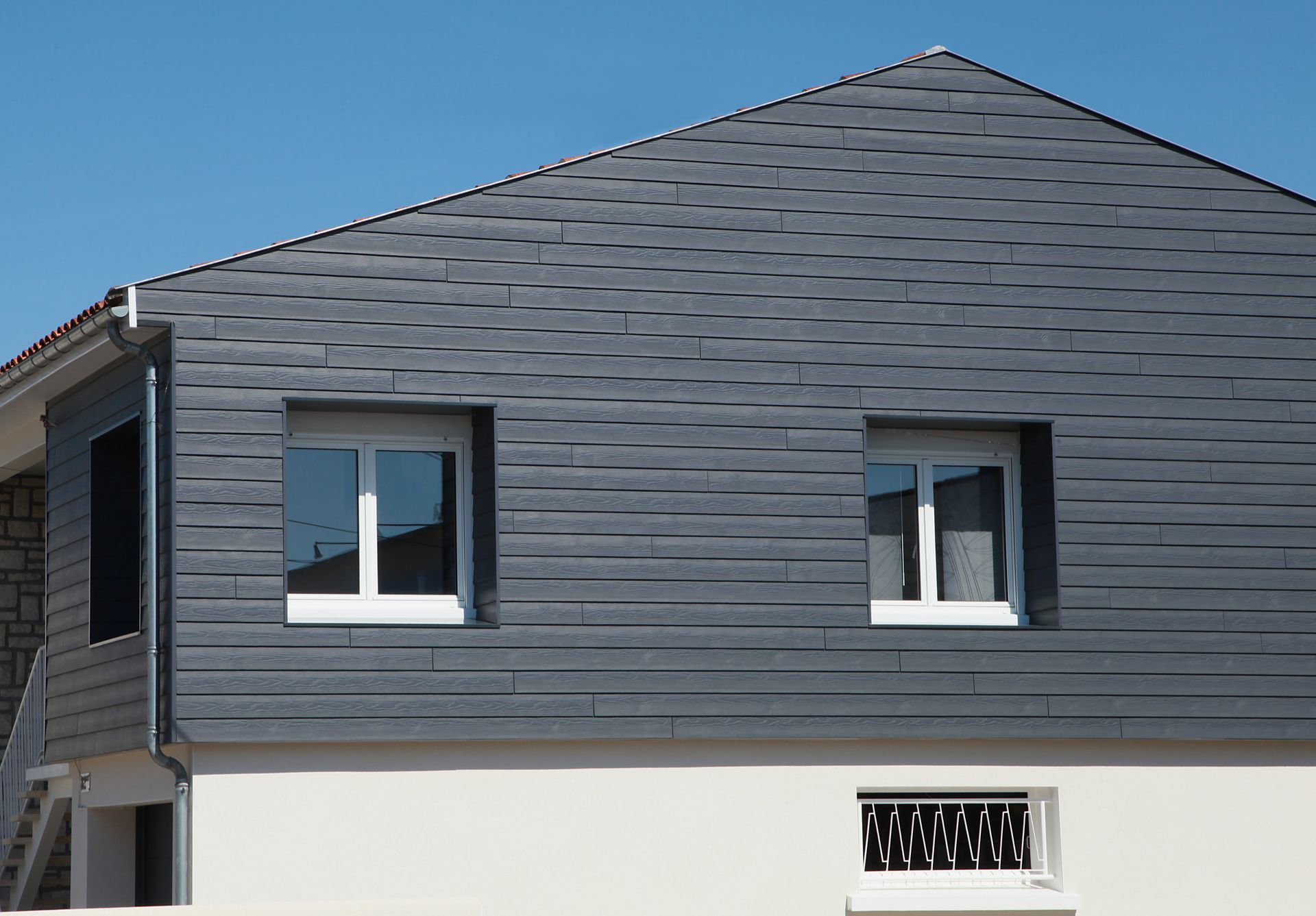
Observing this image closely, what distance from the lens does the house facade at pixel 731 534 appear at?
10.6 metres

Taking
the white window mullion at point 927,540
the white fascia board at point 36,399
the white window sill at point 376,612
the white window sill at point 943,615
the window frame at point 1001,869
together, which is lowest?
the window frame at point 1001,869

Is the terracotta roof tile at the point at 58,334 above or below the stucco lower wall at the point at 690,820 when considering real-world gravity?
above

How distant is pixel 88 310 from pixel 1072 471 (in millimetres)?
6972

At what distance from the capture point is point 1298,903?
39.4ft

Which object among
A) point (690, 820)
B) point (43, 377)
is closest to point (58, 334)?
point (43, 377)

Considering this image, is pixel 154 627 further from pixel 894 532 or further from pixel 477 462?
pixel 894 532

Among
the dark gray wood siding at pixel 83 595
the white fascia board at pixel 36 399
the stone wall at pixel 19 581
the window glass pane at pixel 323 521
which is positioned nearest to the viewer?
the dark gray wood siding at pixel 83 595

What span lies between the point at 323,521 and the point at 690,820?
3.18 m

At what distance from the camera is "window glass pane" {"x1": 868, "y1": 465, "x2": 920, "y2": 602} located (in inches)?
477

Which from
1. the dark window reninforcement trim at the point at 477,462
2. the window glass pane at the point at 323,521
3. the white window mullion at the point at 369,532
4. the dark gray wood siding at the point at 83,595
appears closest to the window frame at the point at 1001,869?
the dark window reninforcement trim at the point at 477,462

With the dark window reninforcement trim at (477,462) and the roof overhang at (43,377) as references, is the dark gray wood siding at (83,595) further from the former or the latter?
the dark window reninforcement trim at (477,462)

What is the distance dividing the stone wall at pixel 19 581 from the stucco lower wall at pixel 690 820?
23.1ft

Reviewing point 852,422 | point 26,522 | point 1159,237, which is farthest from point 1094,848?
point 26,522

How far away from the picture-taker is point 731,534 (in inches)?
453
